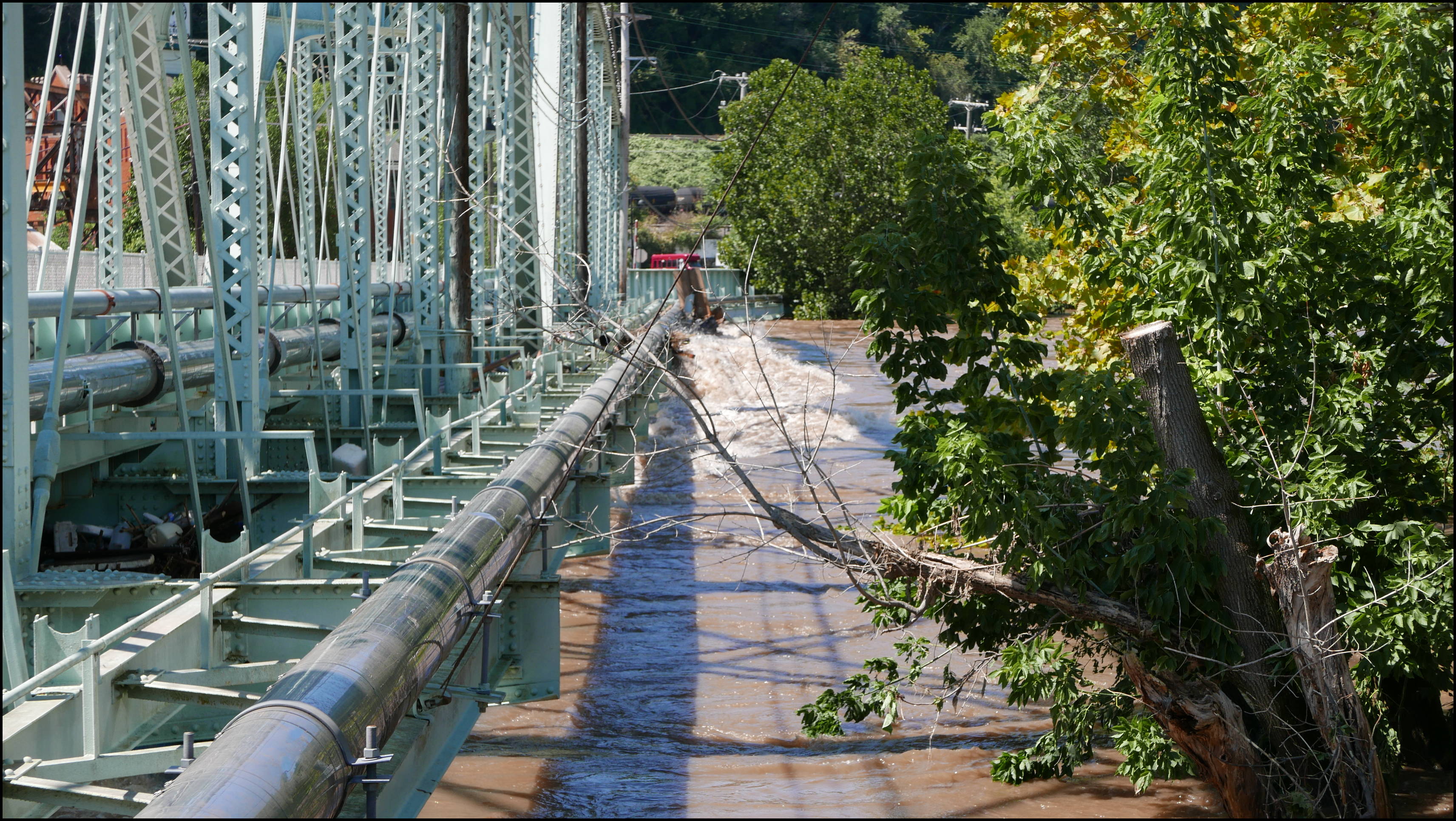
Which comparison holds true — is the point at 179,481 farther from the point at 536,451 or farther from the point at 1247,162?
the point at 1247,162

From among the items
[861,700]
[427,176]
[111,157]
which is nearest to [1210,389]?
[861,700]

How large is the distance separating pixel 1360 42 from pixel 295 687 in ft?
22.7

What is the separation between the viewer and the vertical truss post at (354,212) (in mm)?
14148

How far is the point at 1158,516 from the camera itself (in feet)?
23.5

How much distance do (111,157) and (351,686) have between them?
11553mm

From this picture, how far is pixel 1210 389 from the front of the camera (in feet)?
26.5

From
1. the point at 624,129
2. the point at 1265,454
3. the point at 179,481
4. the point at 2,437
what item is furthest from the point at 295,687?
the point at 624,129

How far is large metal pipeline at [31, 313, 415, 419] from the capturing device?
29.4 feet

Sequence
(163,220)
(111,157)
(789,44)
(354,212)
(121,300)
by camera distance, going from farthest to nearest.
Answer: (789,44) → (354,212) → (111,157) → (163,220) → (121,300)

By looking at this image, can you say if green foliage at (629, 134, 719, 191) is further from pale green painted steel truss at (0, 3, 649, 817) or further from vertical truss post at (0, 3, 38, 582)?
vertical truss post at (0, 3, 38, 582)

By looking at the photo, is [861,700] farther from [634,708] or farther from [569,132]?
[569,132]

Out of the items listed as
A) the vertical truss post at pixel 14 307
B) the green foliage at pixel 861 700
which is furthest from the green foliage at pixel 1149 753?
the vertical truss post at pixel 14 307

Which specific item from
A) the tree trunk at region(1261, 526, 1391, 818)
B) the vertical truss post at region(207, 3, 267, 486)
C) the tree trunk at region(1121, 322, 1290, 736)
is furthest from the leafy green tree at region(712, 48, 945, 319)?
the tree trunk at region(1261, 526, 1391, 818)

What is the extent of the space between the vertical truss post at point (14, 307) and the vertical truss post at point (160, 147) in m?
4.76
